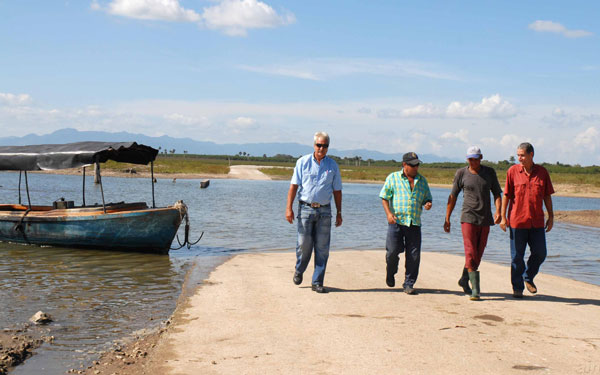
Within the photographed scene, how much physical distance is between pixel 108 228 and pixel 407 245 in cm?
852

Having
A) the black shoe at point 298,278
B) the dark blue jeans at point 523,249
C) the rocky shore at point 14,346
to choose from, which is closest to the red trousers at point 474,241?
the dark blue jeans at point 523,249

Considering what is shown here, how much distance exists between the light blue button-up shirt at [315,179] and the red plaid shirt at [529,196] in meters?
2.27

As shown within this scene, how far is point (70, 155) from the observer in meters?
13.8

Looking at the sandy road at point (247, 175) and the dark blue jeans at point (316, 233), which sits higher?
the dark blue jeans at point (316, 233)

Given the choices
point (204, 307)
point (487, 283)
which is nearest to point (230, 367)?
point (204, 307)

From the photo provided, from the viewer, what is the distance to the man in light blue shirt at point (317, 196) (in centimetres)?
773

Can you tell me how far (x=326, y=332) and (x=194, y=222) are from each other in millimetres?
16443

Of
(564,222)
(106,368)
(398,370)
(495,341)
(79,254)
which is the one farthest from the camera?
(564,222)

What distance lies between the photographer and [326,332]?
19.4 ft

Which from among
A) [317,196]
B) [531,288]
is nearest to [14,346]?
[317,196]

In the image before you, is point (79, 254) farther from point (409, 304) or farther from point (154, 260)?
point (409, 304)

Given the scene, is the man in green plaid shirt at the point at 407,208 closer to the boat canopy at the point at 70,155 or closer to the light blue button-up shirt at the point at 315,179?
the light blue button-up shirt at the point at 315,179

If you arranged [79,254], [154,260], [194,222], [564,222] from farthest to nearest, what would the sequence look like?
[564,222]
[194,222]
[79,254]
[154,260]

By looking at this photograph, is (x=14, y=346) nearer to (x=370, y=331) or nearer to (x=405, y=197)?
(x=370, y=331)
